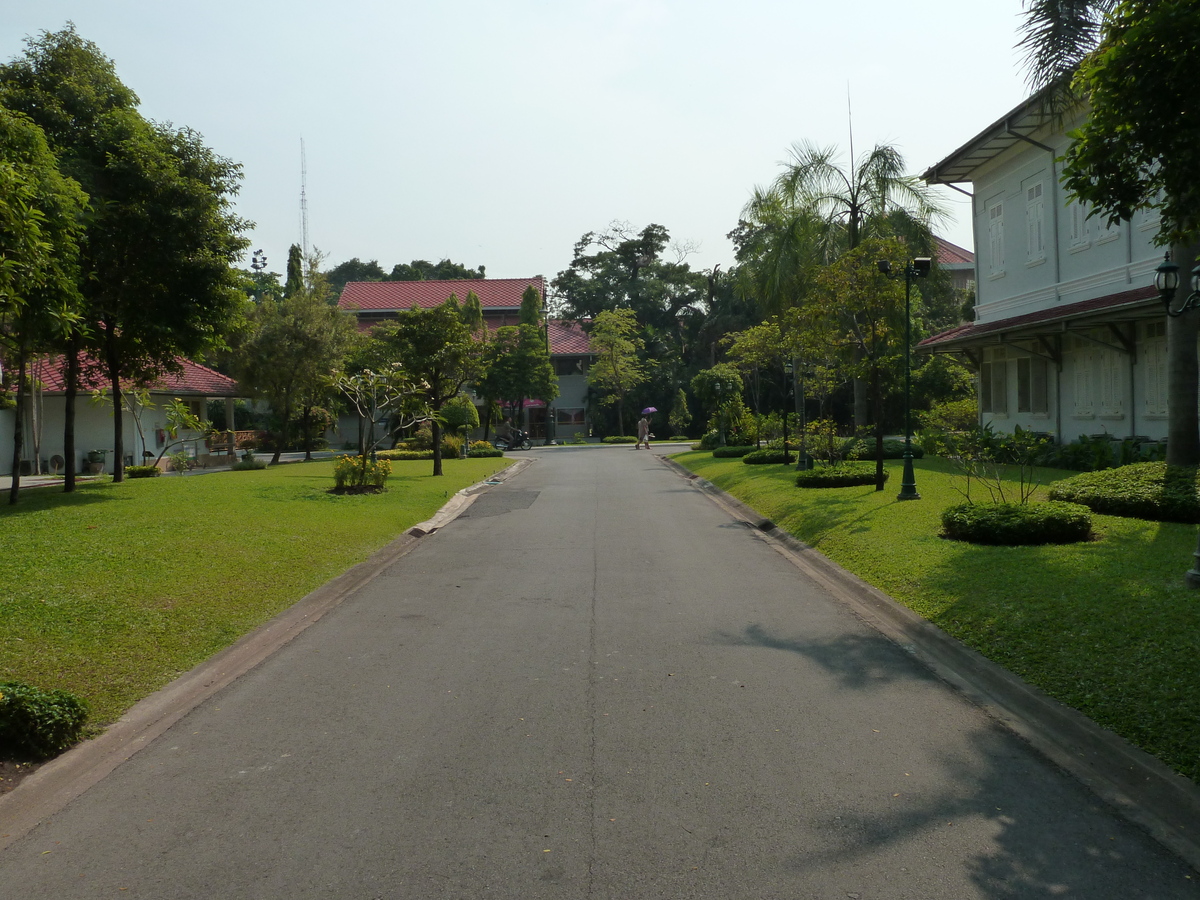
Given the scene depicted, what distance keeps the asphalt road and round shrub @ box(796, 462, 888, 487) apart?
11.5m

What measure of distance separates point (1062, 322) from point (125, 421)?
29328mm

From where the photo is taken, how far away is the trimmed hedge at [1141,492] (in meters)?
12.2

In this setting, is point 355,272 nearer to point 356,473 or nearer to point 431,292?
point 431,292

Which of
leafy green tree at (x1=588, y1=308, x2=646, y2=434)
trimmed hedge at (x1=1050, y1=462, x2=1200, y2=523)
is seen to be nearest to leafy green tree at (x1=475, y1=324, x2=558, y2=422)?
leafy green tree at (x1=588, y1=308, x2=646, y2=434)

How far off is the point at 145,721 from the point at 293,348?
30.2 metres

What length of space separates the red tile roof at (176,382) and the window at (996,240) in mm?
22180

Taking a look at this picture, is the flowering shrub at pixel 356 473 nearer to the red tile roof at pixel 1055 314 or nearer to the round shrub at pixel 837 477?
the round shrub at pixel 837 477

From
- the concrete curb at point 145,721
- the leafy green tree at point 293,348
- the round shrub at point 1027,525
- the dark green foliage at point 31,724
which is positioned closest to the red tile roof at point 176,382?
the leafy green tree at point 293,348

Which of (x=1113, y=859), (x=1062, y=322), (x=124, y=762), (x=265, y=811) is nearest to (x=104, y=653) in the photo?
(x=124, y=762)

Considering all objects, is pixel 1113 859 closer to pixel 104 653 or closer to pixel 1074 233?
pixel 104 653

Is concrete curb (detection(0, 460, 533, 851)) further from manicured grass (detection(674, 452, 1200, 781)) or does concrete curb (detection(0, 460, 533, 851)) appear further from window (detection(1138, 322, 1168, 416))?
window (detection(1138, 322, 1168, 416))

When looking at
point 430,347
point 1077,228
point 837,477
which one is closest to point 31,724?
point 837,477

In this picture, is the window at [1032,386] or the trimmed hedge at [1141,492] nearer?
the trimmed hedge at [1141,492]

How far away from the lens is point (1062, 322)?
1875 centimetres
